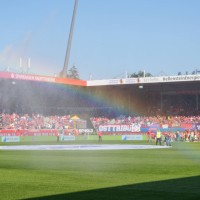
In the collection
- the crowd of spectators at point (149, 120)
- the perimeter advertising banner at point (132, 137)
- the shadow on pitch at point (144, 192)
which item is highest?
the crowd of spectators at point (149, 120)

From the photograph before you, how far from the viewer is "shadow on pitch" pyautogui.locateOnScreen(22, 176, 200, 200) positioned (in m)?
13.3

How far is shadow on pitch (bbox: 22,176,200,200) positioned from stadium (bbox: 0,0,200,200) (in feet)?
0.09

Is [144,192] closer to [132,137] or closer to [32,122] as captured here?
[32,122]

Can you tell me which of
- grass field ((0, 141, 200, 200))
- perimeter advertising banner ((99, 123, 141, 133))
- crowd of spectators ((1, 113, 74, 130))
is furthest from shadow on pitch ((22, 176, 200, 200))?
perimeter advertising banner ((99, 123, 141, 133))

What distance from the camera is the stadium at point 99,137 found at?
1558cm

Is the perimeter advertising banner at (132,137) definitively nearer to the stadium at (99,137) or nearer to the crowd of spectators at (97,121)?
the stadium at (99,137)

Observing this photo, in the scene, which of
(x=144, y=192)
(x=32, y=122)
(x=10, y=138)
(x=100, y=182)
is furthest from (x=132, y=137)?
(x=144, y=192)

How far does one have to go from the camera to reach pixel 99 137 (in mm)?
60094

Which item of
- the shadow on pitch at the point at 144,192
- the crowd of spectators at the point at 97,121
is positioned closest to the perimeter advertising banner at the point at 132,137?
the crowd of spectators at the point at 97,121

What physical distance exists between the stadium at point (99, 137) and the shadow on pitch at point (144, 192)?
0.03 meters

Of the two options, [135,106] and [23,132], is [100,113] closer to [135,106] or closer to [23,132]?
[135,106]

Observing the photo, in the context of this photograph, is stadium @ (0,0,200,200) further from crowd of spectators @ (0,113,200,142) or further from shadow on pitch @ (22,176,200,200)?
crowd of spectators @ (0,113,200,142)

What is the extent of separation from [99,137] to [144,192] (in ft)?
151

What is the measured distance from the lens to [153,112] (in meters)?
87.1
